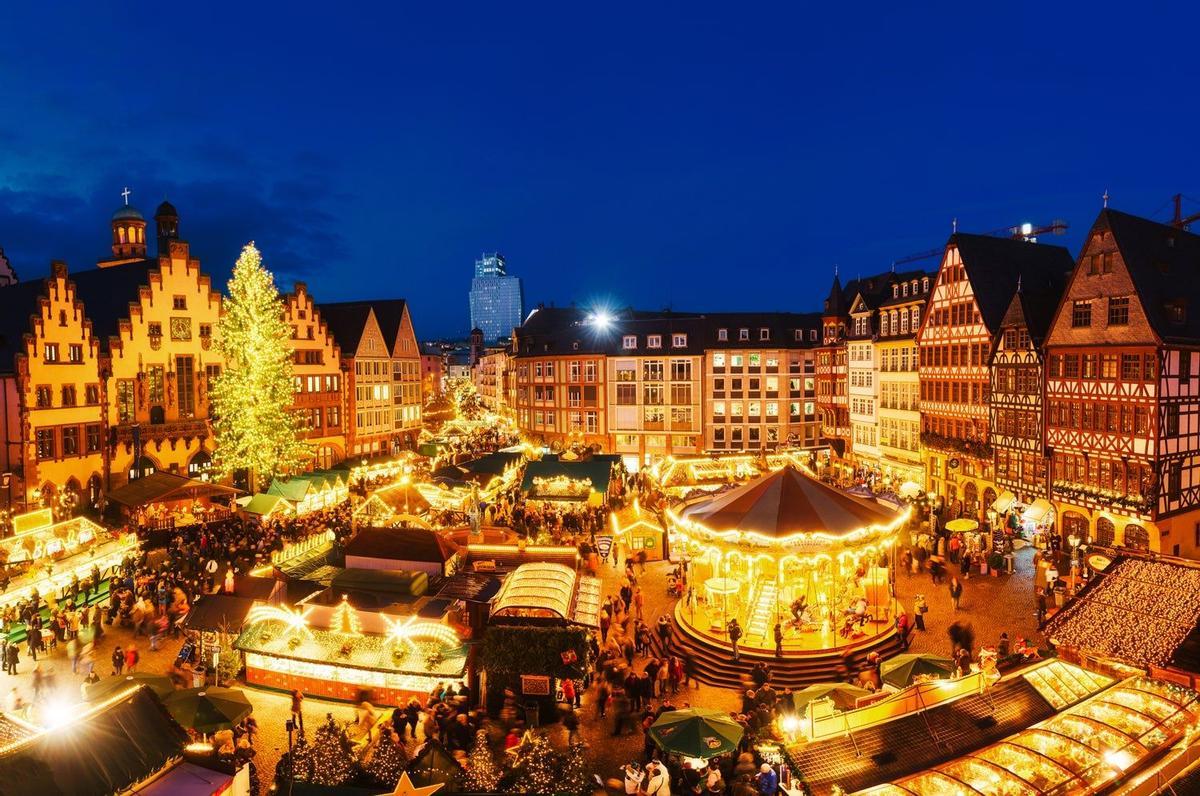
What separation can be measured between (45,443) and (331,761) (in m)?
29.4

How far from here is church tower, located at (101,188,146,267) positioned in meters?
52.8

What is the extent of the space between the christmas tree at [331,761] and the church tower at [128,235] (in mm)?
51184

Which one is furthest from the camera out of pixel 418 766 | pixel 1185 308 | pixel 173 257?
pixel 173 257

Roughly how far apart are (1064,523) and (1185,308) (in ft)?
29.2

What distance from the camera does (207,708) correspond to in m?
13.8

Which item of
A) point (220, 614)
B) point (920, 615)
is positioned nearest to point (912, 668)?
point (920, 615)

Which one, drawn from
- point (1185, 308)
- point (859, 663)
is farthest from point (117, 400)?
point (1185, 308)

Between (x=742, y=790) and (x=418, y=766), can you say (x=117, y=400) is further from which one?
(x=742, y=790)

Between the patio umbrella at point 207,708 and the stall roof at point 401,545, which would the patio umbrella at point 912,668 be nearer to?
the stall roof at point 401,545

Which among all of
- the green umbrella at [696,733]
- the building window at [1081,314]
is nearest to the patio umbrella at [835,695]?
the green umbrella at [696,733]

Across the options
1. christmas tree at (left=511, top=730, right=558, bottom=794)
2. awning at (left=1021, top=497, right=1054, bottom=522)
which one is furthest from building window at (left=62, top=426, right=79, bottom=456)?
awning at (left=1021, top=497, right=1054, bottom=522)

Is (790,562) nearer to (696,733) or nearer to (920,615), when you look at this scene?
(920,615)

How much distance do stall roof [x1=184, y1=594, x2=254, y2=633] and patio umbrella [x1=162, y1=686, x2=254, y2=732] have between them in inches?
134

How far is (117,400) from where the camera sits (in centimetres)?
3675
